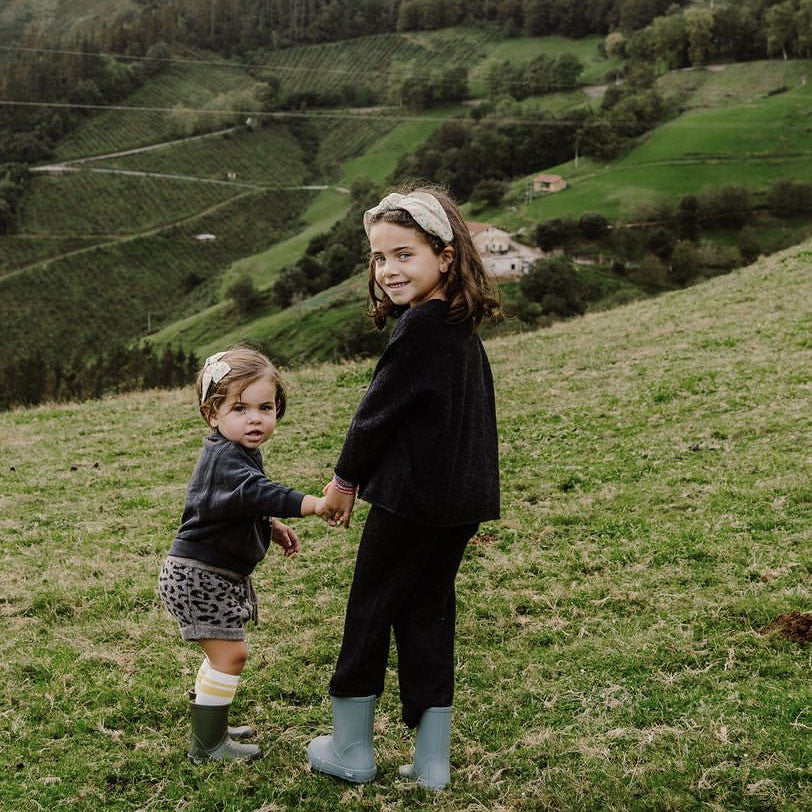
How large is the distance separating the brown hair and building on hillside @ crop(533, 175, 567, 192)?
95036 millimetres

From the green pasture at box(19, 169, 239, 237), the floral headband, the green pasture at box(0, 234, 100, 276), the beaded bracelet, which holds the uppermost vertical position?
the green pasture at box(19, 169, 239, 237)

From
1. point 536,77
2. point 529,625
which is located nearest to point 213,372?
point 529,625

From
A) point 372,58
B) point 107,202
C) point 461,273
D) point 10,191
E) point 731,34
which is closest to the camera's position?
point 461,273

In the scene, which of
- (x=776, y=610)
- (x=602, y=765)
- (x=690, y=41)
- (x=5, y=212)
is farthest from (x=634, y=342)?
(x=690, y=41)

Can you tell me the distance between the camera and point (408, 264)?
11.1 ft

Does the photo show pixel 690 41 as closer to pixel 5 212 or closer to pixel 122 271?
pixel 122 271

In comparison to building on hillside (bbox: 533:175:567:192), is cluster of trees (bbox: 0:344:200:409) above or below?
below

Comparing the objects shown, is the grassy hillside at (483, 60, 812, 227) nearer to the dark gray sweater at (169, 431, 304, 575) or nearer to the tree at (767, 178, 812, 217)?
the tree at (767, 178, 812, 217)

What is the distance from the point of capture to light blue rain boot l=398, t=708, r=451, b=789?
3.56 m

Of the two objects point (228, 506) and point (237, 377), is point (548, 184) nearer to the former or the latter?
point (237, 377)

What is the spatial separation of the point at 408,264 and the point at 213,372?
0.94 meters

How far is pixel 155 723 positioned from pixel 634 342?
10182mm

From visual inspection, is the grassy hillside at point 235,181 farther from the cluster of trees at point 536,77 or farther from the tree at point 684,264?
the tree at point 684,264

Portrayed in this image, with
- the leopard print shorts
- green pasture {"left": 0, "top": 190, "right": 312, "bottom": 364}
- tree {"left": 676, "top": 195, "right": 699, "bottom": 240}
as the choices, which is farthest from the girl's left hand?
green pasture {"left": 0, "top": 190, "right": 312, "bottom": 364}
